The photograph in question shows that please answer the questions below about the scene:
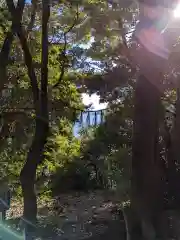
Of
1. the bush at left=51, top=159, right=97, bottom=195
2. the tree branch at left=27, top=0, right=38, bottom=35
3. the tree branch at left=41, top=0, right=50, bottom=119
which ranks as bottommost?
the bush at left=51, top=159, right=97, bottom=195

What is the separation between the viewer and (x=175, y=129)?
15.2 m

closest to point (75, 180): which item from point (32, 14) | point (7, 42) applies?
point (32, 14)

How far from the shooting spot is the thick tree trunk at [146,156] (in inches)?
413

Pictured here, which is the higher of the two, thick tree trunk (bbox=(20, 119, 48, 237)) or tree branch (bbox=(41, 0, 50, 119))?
tree branch (bbox=(41, 0, 50, 119))

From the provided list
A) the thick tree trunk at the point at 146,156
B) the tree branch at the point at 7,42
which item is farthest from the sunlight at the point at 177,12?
the tree branch at the point at 7,42

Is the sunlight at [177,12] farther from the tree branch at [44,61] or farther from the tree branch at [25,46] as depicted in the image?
the tree branch at [25,46]

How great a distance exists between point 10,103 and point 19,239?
5.00 meters

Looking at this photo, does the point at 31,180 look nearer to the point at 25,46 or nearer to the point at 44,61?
the point at 44,61

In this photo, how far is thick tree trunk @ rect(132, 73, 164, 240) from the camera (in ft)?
34.4

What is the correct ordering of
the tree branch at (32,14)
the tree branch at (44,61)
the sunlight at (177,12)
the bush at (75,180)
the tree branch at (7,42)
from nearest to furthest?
1. the sunlight at (177,12)
2. the tree branch at (7,42)
3. the tree branch at (44,61)
4. the tree branch at (32,14)
5. the bush at (75,180)

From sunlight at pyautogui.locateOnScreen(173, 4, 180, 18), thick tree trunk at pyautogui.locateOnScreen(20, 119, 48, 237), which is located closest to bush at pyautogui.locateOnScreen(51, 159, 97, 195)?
thick tree trunk at pyautogui.locateOnScreen(20, 119, 48, 237)

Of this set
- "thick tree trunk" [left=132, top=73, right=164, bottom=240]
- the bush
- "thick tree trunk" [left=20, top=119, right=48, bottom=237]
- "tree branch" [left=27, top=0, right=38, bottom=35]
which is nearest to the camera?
"thick tree trunk" [left=20, top=119, right=48, bottom=237]

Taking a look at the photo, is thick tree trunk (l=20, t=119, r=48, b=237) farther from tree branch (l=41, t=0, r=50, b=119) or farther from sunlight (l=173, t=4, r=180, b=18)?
sunlight (l=173, t=4, r=180, b=18)

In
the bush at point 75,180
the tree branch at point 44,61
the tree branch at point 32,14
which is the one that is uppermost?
the tree branch at point 32,14
